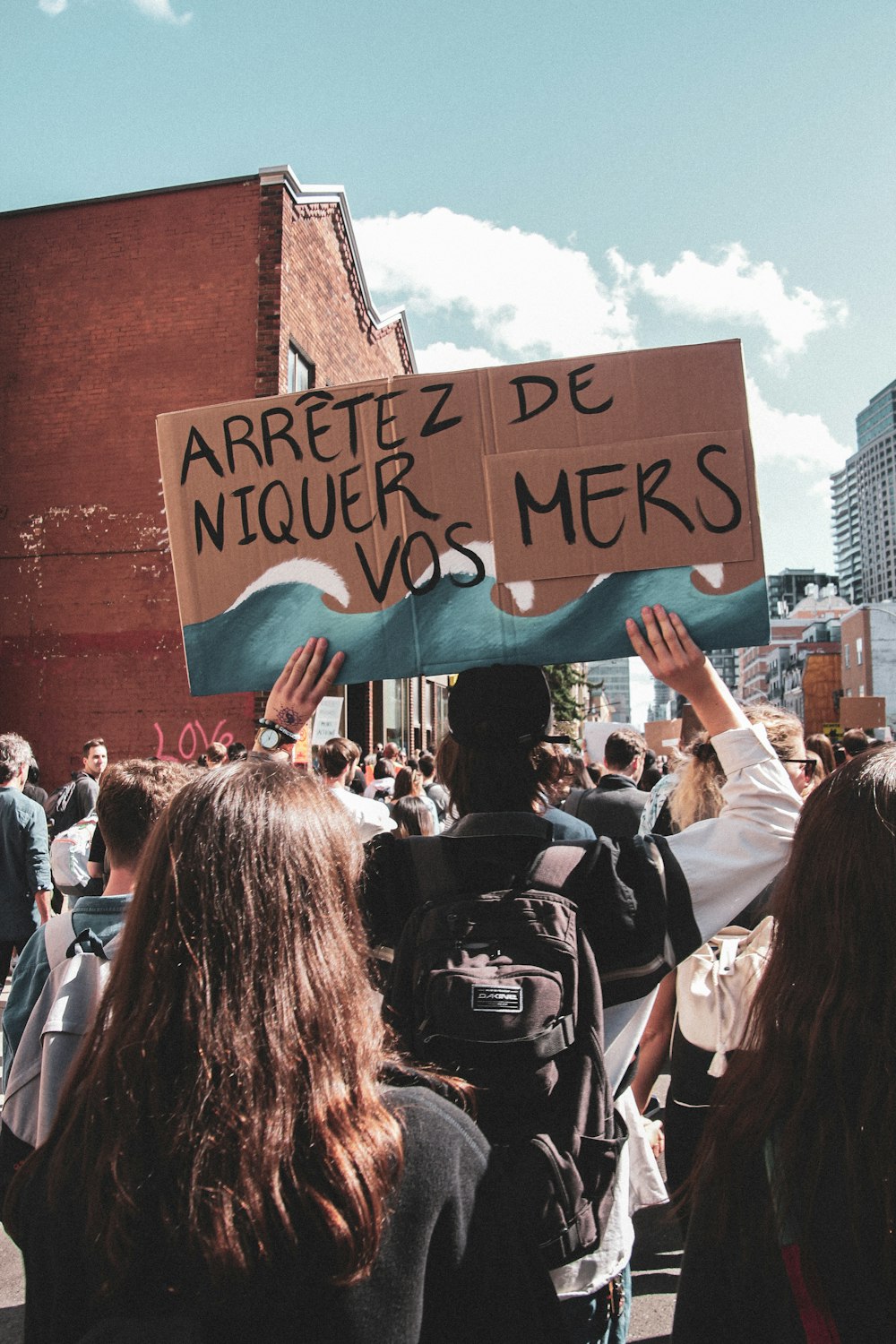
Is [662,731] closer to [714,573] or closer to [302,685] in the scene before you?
[714,573]

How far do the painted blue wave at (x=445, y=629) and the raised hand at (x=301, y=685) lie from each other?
4 centimetres

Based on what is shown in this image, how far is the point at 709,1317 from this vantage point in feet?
4.04

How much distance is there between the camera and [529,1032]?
1.62m

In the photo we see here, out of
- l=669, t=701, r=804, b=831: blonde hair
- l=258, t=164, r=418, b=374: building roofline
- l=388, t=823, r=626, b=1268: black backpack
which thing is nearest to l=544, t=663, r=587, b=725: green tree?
l=258, t=164, r=418, b=374: building roofline

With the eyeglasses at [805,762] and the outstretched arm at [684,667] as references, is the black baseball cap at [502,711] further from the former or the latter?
the eyeglasses at [805,762]

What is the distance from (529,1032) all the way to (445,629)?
127 centimetres

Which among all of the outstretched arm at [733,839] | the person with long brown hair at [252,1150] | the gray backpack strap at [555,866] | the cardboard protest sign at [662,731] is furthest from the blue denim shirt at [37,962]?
the cardboard protest sign at [662,731]

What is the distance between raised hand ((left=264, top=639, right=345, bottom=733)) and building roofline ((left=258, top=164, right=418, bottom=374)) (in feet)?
46.8

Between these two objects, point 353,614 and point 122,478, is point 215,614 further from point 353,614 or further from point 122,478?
point 122,478

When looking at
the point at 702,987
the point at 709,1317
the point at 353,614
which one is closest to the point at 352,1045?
the point at 709,1317

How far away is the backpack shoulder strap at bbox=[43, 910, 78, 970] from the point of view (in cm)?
260

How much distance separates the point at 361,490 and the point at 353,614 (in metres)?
0.36

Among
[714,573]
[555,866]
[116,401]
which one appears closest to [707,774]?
[714,573]

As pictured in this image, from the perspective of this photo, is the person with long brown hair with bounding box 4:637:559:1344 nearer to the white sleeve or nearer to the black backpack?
the black backpack
